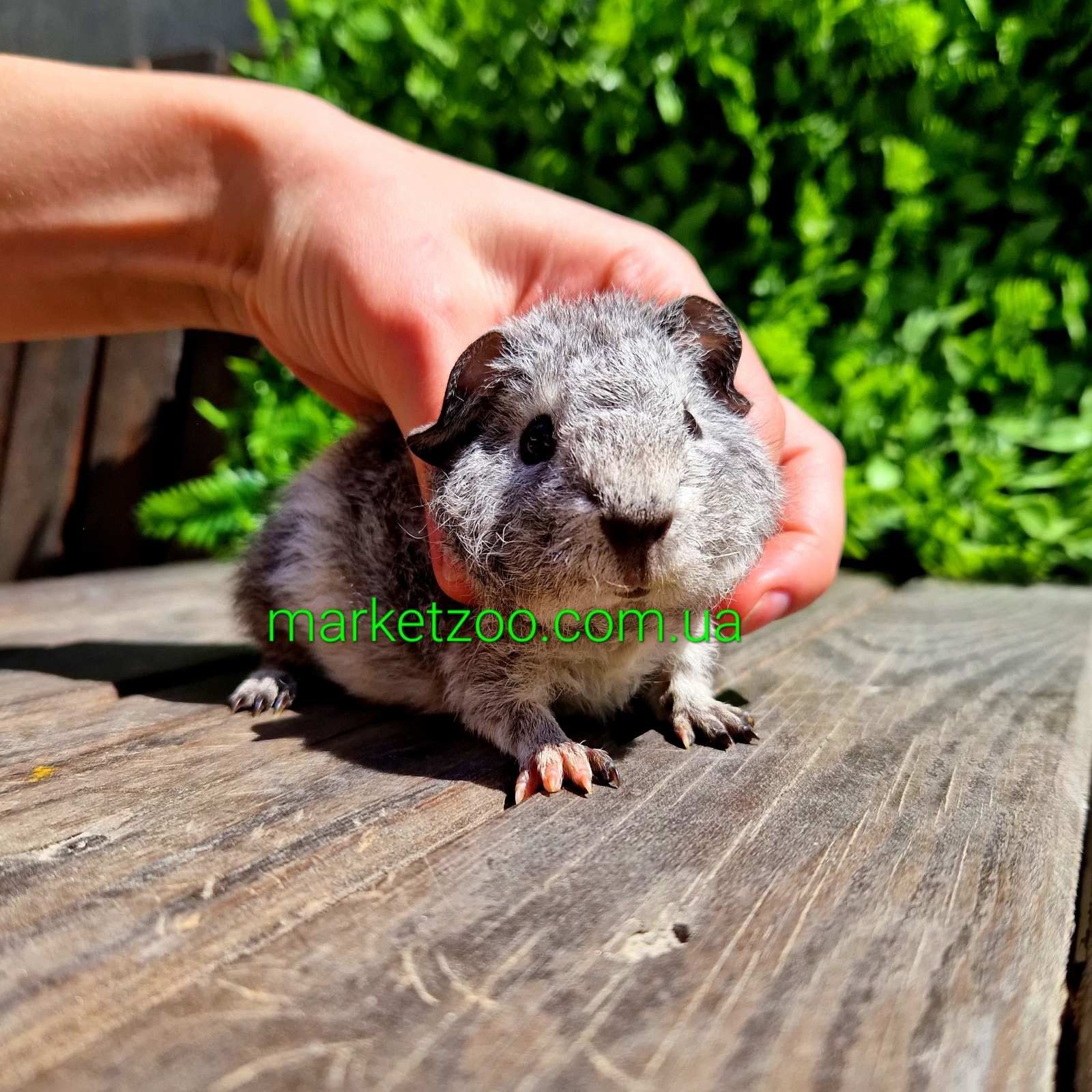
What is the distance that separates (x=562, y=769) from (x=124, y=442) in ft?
14.9

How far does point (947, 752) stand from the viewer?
214 centimetres

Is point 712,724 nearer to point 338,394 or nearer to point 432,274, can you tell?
point 432,274

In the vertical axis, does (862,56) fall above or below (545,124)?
above

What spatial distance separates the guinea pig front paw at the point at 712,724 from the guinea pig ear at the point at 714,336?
2.73 feet

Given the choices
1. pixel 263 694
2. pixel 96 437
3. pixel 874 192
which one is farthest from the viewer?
pixel 96 437

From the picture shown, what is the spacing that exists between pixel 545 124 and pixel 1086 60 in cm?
273

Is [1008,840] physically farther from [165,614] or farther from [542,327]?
[165,614]

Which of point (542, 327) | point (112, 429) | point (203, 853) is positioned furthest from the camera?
point (112, 429)

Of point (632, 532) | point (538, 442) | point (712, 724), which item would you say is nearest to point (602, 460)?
point (632, 532)

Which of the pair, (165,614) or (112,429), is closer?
(165,614)

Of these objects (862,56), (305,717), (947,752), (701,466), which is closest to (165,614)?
(305,717)

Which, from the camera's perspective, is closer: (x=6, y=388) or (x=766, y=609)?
(x=766, y=609)

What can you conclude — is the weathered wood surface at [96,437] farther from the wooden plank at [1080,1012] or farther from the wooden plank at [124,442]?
the wooden plank at [1080,1012]

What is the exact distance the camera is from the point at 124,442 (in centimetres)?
540
